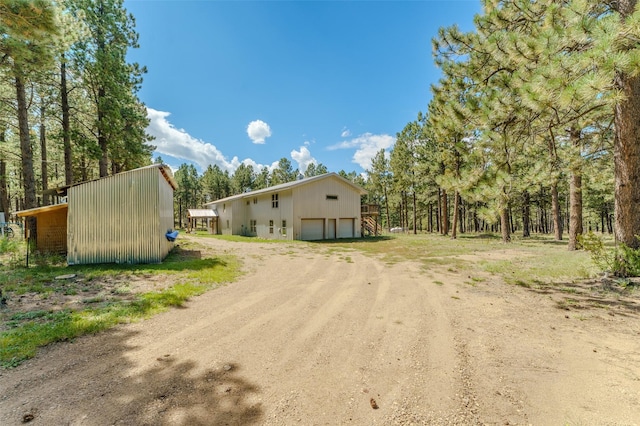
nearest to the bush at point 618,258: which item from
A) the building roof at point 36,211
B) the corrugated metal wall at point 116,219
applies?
the corrugated metal wall at point 116,219

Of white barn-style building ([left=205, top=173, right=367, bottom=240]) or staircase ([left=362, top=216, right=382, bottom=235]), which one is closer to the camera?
white barn-style building ([left=205, top=173, right=367, bottom=240])

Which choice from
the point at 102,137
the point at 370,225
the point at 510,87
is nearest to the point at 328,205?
the point at 370,225

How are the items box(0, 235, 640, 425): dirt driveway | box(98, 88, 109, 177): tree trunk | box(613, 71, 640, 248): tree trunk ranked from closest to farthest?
box(0, 235, 640, 425): dirt driveway → box(613, 71, 640, 248): tree trunk → box(98, 88, 109, 177): tree trunk

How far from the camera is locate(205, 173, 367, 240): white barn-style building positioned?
2056cm

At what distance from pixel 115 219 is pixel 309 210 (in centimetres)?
1335

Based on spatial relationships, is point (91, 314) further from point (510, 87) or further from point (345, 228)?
point (345, 228)

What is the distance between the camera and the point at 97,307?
5.21m

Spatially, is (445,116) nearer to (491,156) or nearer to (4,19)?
(491,156)

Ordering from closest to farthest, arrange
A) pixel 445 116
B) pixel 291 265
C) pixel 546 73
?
1. pixel 546 73
2. pixel 445 116
3. pixel 291 265

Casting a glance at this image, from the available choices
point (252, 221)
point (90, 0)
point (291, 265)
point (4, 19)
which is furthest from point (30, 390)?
point (252, 221)

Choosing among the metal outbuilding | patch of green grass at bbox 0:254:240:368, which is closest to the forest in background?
the metal outbuilding

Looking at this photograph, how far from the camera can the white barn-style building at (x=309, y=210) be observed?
67.5ft

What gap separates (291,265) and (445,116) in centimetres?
717

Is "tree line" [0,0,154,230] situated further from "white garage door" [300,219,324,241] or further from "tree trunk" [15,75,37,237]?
"white garage door" [300,219,324,241]
